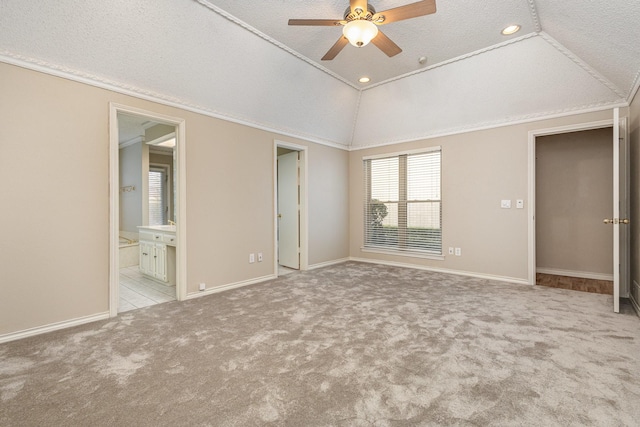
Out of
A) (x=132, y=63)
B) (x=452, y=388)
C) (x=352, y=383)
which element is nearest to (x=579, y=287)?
(x=452, y=388)

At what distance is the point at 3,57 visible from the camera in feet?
8.34

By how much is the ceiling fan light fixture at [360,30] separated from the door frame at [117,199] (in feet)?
7.57

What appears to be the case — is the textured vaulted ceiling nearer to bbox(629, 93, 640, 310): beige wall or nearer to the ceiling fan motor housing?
bbox(629, 93, 640, 310): beige wall

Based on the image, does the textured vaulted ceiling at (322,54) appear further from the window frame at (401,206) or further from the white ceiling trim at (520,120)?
the window frame at (401,206)

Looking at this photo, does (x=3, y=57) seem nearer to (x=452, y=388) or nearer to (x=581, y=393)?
(x=452, y=388)

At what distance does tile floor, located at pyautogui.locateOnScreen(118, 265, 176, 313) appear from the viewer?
3617 millimetres

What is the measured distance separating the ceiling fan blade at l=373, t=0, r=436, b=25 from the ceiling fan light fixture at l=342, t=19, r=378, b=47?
79 millimetres

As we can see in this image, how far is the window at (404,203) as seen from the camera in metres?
5.40

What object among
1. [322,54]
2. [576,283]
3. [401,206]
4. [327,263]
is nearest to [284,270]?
[327,263]

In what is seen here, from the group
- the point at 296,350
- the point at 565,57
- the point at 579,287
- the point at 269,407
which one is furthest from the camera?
the point at 579,287

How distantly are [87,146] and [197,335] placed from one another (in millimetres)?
2155

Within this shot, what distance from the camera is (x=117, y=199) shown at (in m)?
3.18

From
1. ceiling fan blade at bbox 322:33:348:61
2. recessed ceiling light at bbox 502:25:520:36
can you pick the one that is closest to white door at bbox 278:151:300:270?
ceiling fan blade at bbox 322:33:348:61

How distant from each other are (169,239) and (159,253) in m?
0.42
